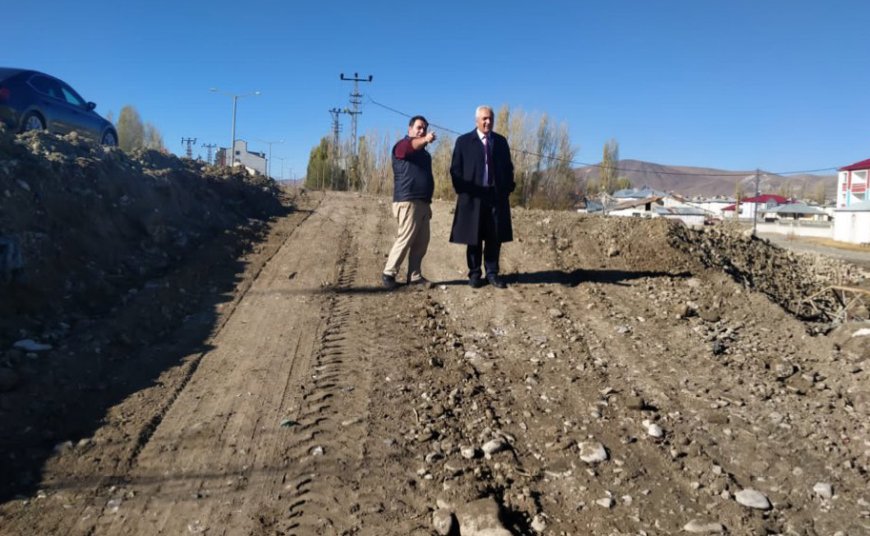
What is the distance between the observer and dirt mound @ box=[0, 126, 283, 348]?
561 centimetres

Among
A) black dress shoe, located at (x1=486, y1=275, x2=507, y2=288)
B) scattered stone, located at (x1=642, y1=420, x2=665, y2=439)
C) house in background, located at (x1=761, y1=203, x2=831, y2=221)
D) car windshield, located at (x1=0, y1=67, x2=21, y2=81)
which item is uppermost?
house in background, located at (x1=761, y1=203, x2=831, y2=221)

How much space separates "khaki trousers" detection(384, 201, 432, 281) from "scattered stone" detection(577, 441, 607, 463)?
142 inches

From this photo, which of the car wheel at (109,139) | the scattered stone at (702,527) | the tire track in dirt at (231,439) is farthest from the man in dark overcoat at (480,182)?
the car wheel at (109,139)

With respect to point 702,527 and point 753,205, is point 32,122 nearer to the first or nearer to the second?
point 702,527

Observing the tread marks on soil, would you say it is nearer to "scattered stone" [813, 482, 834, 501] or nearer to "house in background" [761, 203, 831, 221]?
"scattered stone" [813, 482, 834, 501]

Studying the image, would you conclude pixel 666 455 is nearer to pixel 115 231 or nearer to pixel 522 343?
pixel 522 343

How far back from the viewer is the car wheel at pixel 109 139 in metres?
12.3

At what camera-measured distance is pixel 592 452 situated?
3607 mm

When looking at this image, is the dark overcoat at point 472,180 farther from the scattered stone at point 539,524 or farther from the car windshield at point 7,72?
the car windshield at point 7,72

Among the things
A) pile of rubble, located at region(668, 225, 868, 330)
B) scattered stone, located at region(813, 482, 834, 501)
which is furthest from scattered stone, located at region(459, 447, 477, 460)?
pile of rubble, located at region(668, 225, 868, 330)

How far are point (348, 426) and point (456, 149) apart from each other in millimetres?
3690

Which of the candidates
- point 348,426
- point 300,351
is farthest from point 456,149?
point 348,426

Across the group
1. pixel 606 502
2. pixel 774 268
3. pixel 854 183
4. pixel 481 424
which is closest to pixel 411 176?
pixel 481 424

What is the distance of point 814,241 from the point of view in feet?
162
